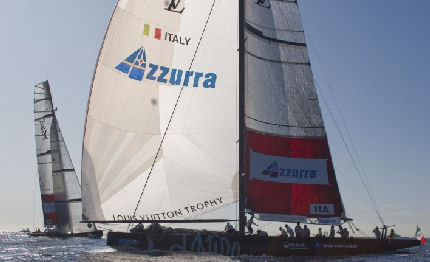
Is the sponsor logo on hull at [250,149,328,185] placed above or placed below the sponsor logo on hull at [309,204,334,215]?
above

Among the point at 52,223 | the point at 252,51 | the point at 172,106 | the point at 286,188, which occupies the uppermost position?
the point at 252,51

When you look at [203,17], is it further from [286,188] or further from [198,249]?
[198,249]

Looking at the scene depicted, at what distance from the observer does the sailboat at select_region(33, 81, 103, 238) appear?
5581 cm

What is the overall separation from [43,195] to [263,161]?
3995cm

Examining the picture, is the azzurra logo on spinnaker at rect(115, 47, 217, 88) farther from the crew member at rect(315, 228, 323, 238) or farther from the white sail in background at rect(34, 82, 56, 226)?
the white sail in background at rect(34, 82, 56, 226)

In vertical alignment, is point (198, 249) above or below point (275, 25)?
below

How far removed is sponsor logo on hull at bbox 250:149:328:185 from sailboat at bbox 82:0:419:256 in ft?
0.17

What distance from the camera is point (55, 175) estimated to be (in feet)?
186

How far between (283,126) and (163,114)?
6.11 m

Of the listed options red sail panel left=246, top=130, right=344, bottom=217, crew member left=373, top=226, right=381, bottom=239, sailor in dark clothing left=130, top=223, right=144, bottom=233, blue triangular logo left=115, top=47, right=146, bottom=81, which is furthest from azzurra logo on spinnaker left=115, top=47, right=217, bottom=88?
crew member left=373, top=226, right=381, bottom=239

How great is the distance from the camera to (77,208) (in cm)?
5709

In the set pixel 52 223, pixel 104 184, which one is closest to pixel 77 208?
pixel 52 223

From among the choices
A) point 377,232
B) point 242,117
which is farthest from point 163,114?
point 377,232

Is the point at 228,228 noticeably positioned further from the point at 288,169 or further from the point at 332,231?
the point at 332,231
